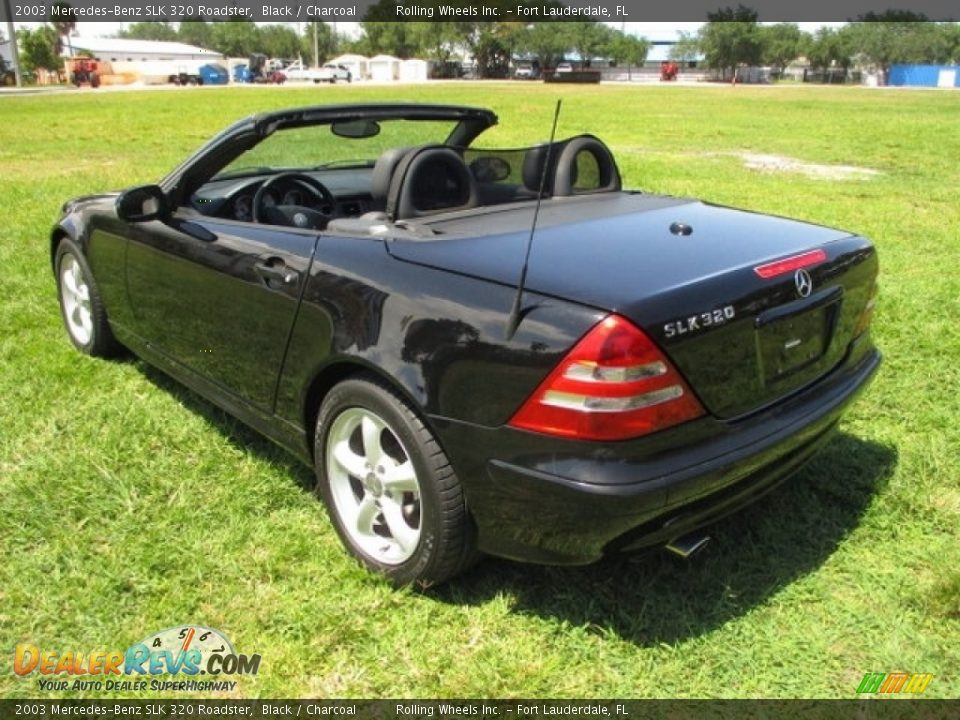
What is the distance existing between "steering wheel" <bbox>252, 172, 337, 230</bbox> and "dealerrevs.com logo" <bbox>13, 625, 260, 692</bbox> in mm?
1496

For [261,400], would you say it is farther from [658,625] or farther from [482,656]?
[658,625]

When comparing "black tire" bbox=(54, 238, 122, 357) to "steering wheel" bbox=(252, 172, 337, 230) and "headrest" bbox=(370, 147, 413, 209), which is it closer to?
"steering wheel" bbox=(252, 172, 337, 230)

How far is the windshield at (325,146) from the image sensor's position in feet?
10.7

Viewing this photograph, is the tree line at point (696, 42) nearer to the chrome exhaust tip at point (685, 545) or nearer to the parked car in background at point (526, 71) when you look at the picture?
the parked car in background at point (526, 71)

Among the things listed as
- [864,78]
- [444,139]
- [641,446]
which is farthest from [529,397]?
[864,78]

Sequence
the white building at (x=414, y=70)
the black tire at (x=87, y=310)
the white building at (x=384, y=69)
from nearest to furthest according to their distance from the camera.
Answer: the black tire at (x=87, y=310), the white building at (x=384, y=69), the white building at (x=414, y=70)

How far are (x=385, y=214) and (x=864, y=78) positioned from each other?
10901cm

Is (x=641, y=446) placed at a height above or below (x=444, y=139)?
below

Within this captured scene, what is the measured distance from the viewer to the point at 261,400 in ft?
9.76

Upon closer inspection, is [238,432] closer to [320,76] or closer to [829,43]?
[320,76]

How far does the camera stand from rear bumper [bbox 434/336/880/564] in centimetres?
203

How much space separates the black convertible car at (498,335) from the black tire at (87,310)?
86cm

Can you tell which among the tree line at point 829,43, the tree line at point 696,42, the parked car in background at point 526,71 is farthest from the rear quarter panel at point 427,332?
the tree line at point 829,43

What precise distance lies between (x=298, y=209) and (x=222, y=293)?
450 mm
